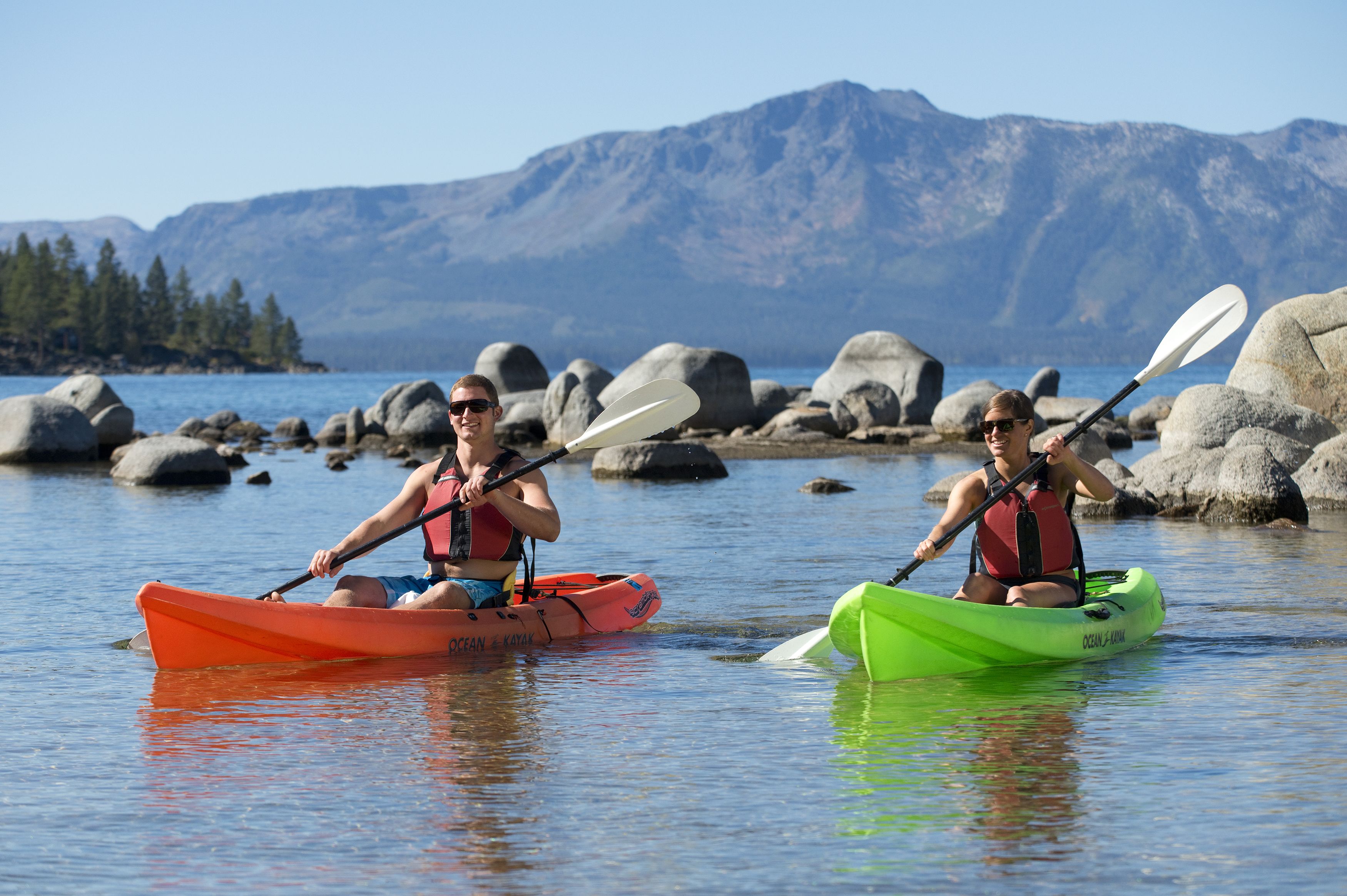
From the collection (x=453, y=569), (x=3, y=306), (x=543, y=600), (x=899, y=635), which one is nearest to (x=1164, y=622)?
(x=899, y=635)

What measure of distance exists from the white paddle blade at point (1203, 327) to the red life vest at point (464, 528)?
14.5 feet

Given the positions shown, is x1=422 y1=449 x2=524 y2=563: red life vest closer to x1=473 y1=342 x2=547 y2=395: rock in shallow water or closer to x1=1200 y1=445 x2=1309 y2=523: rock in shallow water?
x1=1200 y1=445 x2=1309 y2=523: rock in shallow water

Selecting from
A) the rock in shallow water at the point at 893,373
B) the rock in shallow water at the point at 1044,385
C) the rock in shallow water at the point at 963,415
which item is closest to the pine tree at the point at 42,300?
the rock in shallow water at the point at 893,373

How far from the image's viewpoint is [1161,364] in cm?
965

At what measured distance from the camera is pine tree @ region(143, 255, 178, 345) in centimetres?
15038

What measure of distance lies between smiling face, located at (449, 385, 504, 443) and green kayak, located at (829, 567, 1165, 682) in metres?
2.20

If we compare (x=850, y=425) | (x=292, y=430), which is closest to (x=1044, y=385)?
(x=850, y=425)

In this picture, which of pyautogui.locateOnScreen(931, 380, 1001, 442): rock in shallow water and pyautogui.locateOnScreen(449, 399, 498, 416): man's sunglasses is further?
pyautogui.locateOnScreen(931, 380, 1001, 442): rock in shallow water

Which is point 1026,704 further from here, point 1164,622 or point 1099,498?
point 1164,622

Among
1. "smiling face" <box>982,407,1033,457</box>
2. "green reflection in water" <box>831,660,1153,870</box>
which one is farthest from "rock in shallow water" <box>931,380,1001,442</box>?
"green reflection in water" <box>831,660,1153,870</box>

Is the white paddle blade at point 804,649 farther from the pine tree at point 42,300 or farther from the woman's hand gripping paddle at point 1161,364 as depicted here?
the pine tree at point 42,300

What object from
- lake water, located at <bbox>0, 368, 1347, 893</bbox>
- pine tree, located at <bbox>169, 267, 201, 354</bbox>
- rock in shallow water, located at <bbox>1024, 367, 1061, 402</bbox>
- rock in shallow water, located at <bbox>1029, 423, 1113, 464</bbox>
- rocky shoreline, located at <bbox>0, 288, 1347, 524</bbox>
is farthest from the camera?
pine tree, located at <bbox>169, 267, 201, 354</bbox>

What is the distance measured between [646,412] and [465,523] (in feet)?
5.45

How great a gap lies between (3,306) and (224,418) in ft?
326
